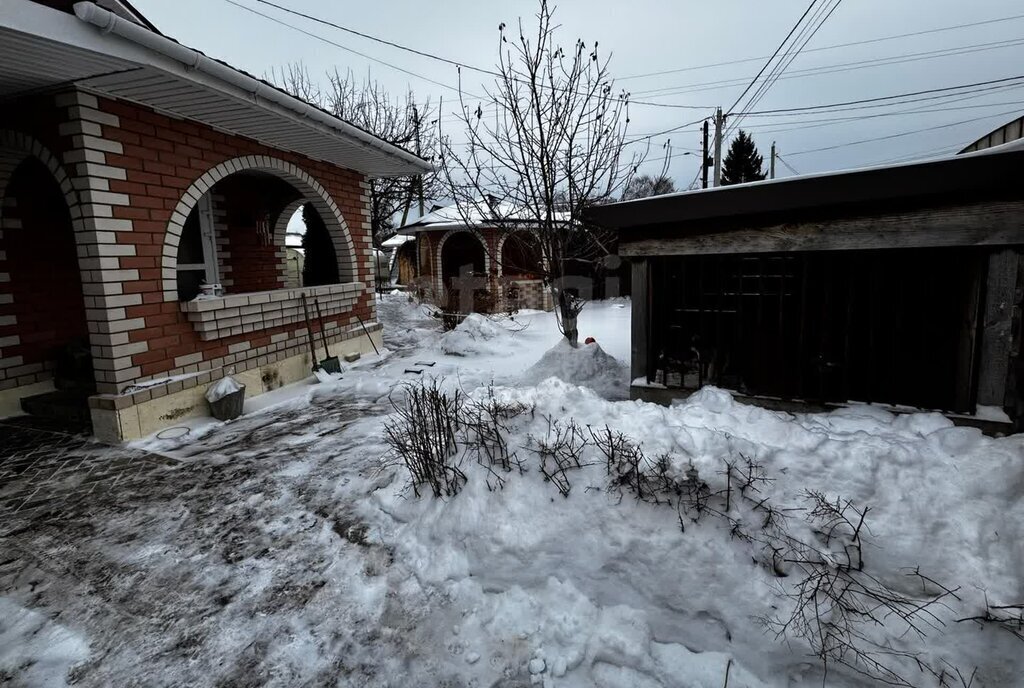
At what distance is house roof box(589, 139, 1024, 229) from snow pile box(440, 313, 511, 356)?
16.5 ft

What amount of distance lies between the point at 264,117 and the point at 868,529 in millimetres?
6572

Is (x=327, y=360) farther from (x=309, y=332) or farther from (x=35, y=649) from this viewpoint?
(x=35, y=649)

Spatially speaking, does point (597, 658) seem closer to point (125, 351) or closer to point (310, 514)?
point (310, 514)

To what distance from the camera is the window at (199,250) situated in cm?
705

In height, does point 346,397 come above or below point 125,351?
below

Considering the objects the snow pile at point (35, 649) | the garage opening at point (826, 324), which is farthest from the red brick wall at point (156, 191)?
the garage opening at point (826, 324)

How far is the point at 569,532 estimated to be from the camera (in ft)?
9.25

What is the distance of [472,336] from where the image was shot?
9625 mm

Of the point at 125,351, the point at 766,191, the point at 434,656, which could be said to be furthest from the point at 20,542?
the point at 766,191

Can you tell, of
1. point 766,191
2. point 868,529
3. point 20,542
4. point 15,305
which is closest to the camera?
point 868,529

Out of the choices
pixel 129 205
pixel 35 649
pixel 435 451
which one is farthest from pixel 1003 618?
pixel 129 205

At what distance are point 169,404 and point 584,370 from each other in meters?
4.82

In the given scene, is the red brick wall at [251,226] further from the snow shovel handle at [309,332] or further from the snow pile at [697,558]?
the snow pile at [697,558]

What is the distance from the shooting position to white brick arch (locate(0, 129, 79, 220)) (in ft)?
14.7
